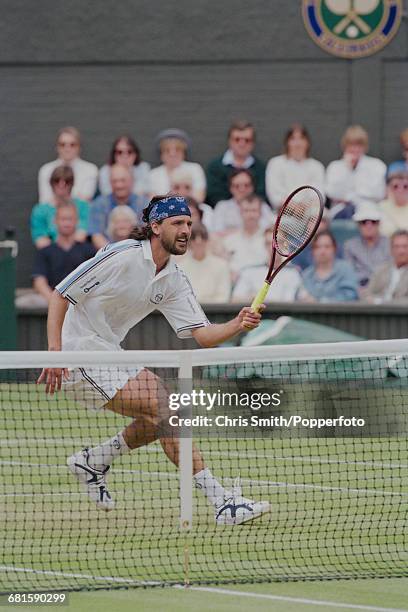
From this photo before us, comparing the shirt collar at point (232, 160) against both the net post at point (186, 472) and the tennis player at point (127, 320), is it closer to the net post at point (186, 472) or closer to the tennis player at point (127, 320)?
the tennis player at point (127, 320)

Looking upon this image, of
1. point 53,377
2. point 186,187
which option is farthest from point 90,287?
point 186,187

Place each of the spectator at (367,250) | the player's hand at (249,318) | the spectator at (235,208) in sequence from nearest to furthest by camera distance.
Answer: the player's hand at (249,318), the spectator at (367,250), the spectator at (235,208)

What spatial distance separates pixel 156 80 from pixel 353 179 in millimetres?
3423

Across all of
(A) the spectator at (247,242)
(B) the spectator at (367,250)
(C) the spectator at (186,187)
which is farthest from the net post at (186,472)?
(C) the spectator at (186,187)

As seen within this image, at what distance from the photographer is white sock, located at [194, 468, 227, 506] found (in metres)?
7.12

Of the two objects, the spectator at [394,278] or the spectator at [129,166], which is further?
the spectator at [129,166]

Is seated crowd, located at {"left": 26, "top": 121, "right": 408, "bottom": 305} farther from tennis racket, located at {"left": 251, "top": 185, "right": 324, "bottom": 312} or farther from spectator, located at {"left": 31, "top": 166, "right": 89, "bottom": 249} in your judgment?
tennis racket, located at {"left": 251, "top": 185, "right": 324, "bottom": 312}

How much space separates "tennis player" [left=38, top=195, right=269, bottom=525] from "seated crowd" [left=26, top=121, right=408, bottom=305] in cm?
617

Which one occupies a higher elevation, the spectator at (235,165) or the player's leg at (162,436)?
the spectator at (235,165)

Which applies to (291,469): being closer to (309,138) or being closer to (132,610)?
(132,610)

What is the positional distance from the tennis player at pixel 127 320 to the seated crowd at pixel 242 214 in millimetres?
6173

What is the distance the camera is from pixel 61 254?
14609mm

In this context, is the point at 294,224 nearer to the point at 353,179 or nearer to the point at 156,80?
the point at 353,179

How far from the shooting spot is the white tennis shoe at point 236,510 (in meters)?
7.16
